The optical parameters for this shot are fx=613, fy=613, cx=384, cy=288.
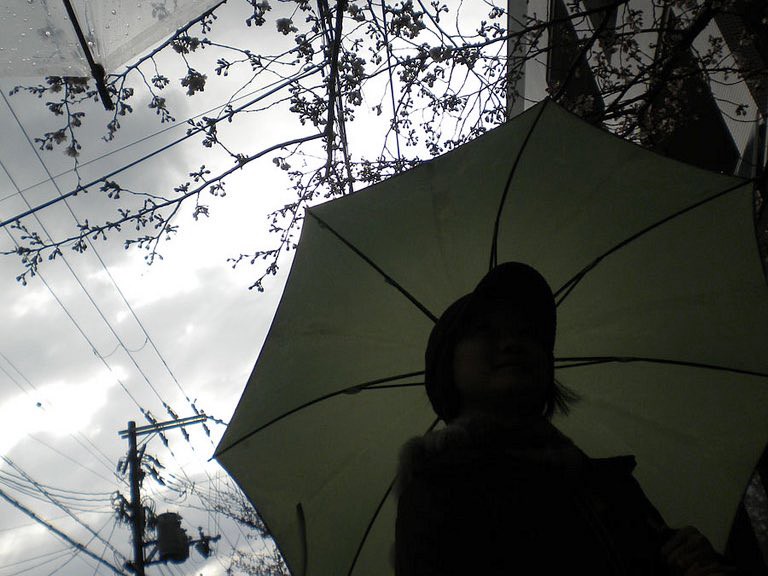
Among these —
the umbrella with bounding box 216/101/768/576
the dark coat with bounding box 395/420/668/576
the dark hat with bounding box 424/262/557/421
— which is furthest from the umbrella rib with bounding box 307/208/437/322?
the dark coat with bounding box 395/420/668/576

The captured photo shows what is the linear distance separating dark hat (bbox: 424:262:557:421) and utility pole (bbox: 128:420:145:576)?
550 inches

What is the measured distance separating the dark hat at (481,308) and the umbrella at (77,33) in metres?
2.06

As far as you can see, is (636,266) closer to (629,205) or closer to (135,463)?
(629,205)

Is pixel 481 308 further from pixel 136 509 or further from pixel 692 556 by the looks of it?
pixel 136 509

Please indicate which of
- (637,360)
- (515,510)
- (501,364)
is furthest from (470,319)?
(637,360)

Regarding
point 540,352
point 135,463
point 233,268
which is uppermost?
point 233,268

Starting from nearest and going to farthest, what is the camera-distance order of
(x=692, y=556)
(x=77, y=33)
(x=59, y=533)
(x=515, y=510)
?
(x=692, y=556) → (x=515, y=510) → (x=77, y=33) → (x=59, y=533)

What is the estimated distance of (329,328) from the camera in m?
2.36

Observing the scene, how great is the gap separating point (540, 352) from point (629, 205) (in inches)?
28.7

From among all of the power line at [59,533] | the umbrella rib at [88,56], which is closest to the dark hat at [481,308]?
the umbrella rib at [88,56]

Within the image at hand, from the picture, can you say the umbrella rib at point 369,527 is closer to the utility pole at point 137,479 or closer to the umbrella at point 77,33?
the umbrella at point 77,33

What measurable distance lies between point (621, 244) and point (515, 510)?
117cm

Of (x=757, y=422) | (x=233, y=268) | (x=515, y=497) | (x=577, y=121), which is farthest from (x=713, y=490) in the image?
(x=233, y=268)

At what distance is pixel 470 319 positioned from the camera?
2.06 metres
